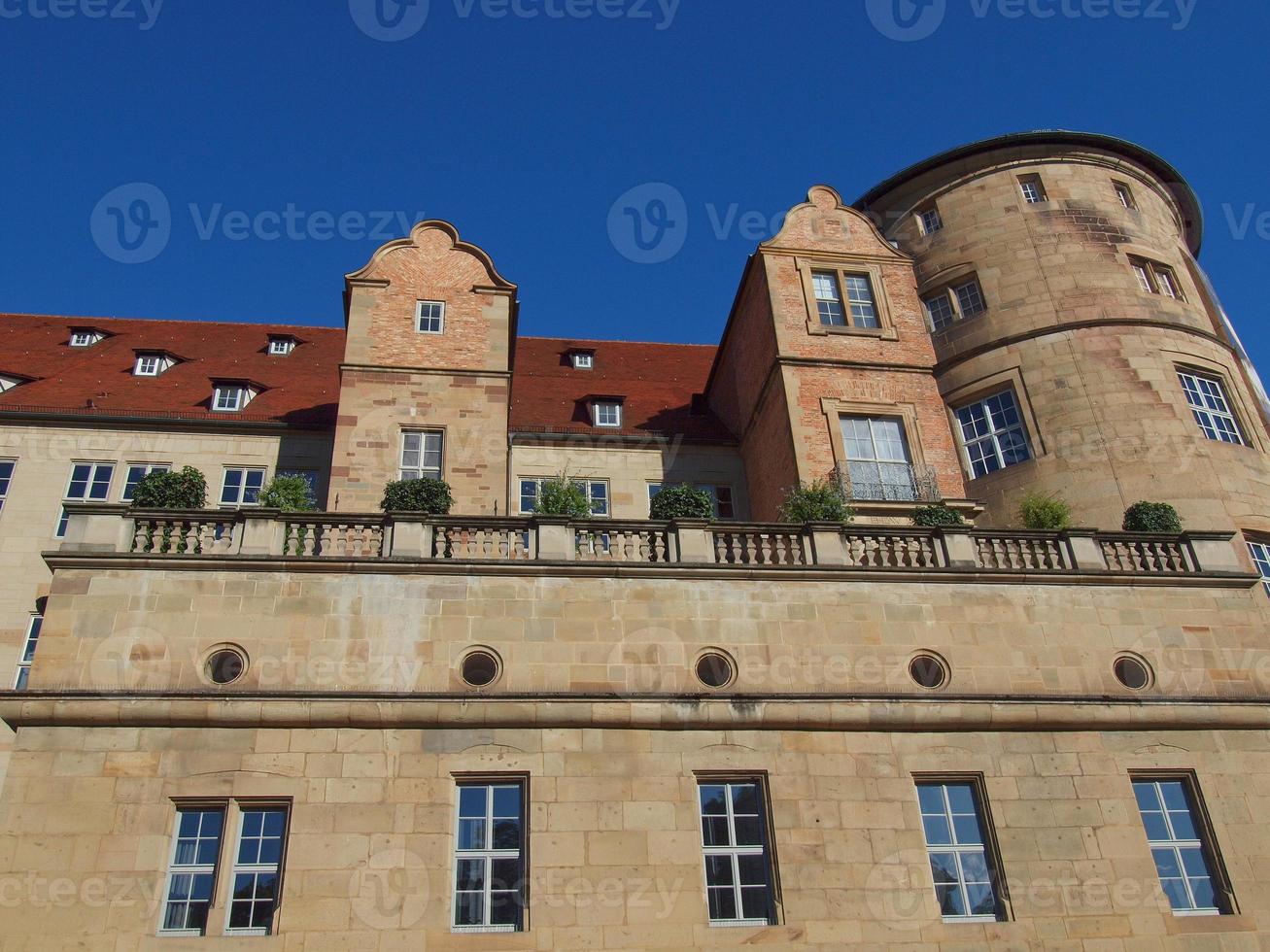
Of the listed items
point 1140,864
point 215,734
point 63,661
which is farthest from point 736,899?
point 63,661

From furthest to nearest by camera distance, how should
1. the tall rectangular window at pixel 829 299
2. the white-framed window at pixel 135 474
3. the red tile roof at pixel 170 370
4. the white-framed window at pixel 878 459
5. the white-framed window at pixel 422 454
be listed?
the tall rectangular window at pixel 829 299, the red tile roof at pixel 170 370, the white-framed window at pixel 135 474, the white-framed window at pixel 422 454, the white-framed window at pixel 878 459

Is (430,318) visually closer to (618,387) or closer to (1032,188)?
(618,387)

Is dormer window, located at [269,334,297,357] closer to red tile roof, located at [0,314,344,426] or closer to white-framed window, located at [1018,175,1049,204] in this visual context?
red tile roof, located at [0,314,344,426]

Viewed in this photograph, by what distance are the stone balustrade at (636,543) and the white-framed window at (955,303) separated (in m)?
7.92

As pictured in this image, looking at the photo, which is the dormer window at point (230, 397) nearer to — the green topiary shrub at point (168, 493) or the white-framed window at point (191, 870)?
the green topiary shrub at point (168, 493)

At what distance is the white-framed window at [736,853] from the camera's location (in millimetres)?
13695

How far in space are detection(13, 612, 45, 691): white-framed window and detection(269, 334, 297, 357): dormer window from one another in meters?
10.4

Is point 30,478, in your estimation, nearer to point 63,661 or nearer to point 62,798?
point 63,661

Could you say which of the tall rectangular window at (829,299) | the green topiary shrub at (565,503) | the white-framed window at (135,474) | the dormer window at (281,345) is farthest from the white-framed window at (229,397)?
the tall rectangular window at (829,299)

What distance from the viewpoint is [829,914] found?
44.7 feet

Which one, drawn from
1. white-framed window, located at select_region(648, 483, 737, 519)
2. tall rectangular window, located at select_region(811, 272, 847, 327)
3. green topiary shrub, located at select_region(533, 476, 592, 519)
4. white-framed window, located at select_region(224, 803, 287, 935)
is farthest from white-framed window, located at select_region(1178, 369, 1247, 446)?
white-framed window, located at select_region(224, 803, 287, 935)

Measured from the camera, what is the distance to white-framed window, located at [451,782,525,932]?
13.3 metres

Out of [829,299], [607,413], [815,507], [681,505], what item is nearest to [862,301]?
[829,299]

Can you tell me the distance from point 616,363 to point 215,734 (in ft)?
57.9
